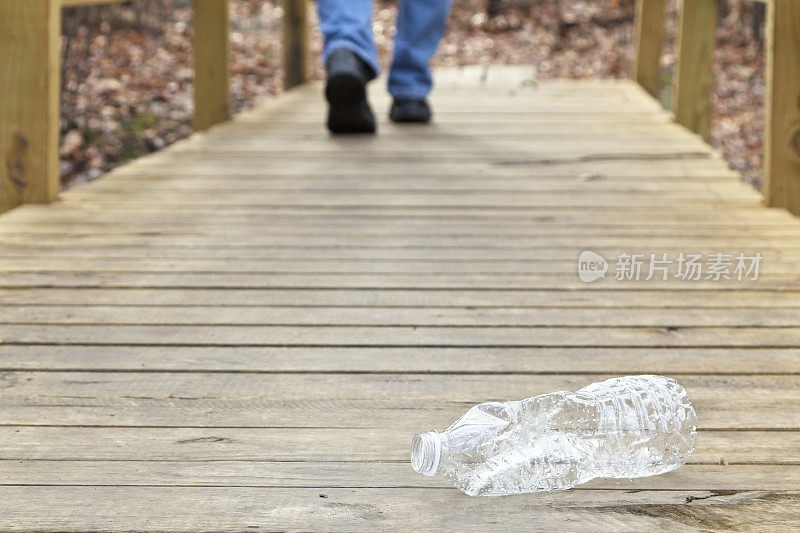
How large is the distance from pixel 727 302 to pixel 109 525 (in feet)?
4.18

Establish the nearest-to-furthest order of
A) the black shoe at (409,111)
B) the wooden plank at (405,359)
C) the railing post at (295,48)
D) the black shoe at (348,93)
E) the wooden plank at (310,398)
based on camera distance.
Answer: the wooden plank at (310,398)
the wooden plank at (405,359)
the black shoe at (348,93)
the black shoe at (409,111)
the railing post at (295,48)

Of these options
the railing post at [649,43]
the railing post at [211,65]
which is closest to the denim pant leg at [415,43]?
the railing post at [211,65]

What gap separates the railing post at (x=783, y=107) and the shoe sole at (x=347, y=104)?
1.25 m

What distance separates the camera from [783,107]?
9.20 feet

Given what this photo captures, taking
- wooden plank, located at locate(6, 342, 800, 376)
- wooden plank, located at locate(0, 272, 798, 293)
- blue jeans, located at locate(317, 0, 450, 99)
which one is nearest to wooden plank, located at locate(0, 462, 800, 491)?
wooden plank, located at locate(6, 342, 800, 376)

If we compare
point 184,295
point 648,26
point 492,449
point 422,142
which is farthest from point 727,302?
point 648,26

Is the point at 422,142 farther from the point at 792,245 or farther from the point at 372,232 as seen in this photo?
the point at 792,245

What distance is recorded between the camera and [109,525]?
45.2 inches

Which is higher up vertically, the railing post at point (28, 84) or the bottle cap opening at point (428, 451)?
the railing post at point (28, 84)

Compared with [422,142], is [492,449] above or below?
below

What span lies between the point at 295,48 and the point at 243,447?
4096 mm

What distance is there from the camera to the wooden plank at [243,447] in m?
1.31

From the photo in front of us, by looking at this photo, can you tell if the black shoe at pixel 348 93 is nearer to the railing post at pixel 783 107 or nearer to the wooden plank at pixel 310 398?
the railing post at pixel 783 107

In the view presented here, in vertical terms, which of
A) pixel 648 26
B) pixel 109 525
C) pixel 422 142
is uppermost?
pixel 648 26
